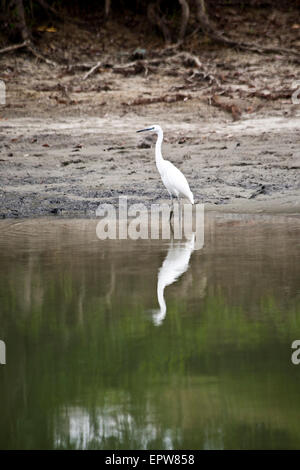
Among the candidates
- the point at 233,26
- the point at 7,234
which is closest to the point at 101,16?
the point at 233,26

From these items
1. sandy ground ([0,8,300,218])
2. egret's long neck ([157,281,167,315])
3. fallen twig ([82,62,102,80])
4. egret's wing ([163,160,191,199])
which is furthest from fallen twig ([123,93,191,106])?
egret's long neck ([157,281,167,315])

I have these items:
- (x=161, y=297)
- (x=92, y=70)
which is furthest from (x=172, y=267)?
(x=92, y=70)

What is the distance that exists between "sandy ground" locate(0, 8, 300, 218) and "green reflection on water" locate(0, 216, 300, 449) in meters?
2.95

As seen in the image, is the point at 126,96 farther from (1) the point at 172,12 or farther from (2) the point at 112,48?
(1) the point at 172,12

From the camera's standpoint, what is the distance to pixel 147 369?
3.29 metres

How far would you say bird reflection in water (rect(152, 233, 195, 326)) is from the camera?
412cm

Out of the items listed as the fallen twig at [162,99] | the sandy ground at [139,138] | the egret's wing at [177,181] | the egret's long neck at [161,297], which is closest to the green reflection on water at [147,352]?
the egret's long neck at [161,297]

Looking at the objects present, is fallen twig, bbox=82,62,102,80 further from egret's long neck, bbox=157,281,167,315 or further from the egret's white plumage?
egret's long neck, bbox=157,281,167,315

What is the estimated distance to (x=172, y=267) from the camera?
5.29 m

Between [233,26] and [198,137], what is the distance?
5285 millimetres

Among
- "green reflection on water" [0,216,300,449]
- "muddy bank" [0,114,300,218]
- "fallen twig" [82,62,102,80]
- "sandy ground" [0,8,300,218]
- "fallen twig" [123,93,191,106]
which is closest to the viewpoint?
"green reflection on water" [0,216,300,449]

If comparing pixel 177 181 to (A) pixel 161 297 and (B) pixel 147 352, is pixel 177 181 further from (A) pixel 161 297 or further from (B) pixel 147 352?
(B) pixel 147 352

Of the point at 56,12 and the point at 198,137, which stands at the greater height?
the point at 56,12

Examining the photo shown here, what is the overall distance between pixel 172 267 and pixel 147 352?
71.6 inches
